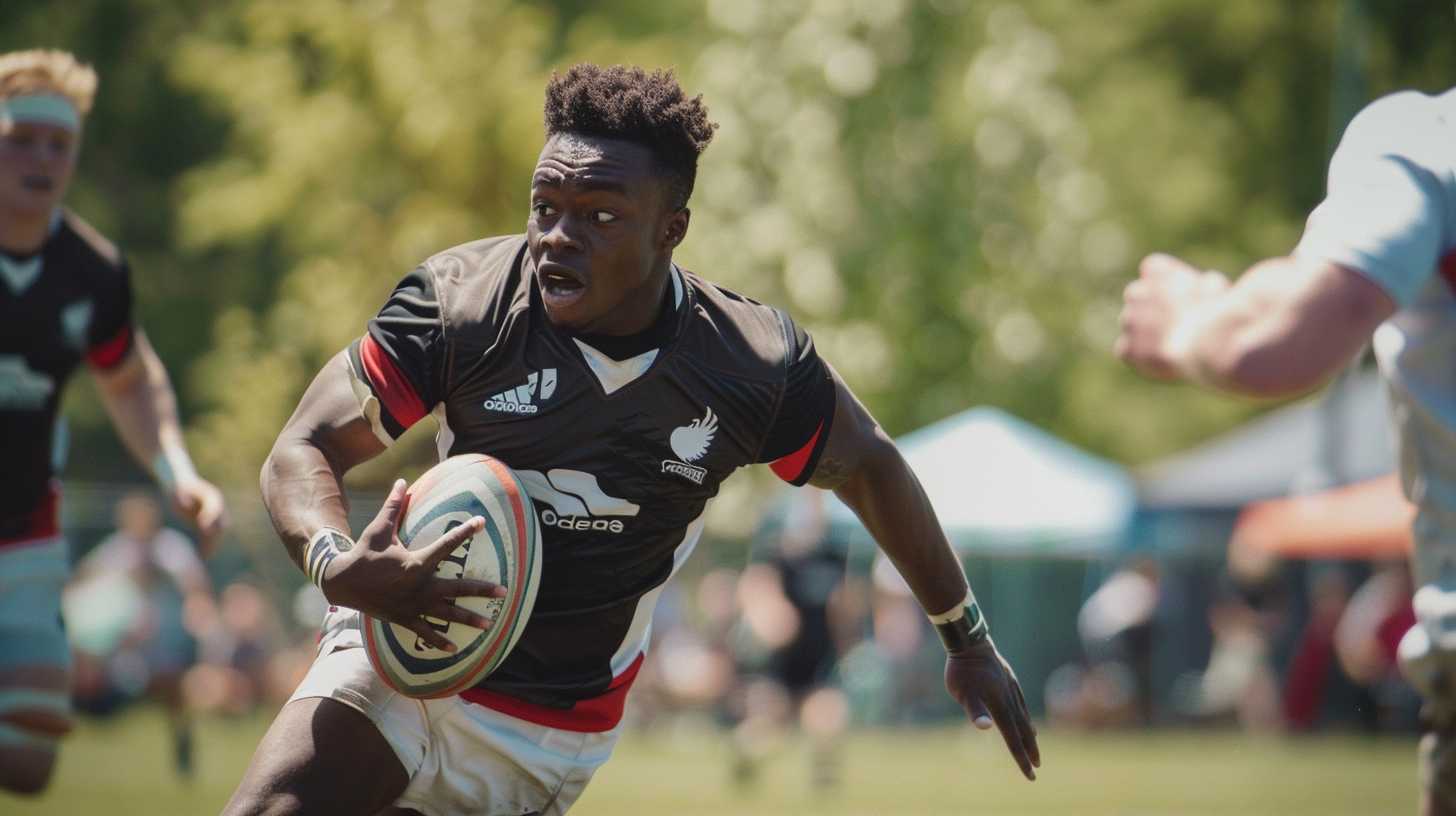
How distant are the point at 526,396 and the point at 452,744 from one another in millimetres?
886

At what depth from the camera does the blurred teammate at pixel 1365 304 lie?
307cm

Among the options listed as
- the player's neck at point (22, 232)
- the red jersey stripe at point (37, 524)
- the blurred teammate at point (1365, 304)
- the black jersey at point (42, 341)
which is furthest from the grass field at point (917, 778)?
the blurred teammate at point (1365, 304)

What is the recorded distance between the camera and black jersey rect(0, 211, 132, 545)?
22.8ft

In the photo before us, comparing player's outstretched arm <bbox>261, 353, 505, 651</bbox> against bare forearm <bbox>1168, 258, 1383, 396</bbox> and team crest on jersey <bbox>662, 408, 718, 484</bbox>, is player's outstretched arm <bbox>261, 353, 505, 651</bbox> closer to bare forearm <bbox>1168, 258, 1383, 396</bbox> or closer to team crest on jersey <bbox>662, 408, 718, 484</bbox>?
team crest on jersey <bbox>662, 408, 718, 484</bbox>

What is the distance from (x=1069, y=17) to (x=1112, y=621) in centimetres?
1677

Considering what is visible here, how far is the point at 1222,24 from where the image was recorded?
36469mm

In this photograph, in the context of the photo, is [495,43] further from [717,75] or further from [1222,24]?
[1222,24]

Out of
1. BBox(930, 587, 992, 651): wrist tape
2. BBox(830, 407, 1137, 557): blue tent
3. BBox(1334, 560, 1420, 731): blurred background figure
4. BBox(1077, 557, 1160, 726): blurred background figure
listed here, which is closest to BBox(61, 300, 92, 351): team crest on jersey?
BBox(930, 587, 992, 651): wrist tape

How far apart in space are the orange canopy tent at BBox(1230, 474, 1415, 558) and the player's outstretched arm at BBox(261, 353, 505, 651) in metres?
17.6

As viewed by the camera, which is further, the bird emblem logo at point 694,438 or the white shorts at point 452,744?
the bird emblem logo at point 694,438

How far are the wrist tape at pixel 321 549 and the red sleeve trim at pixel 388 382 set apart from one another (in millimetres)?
401

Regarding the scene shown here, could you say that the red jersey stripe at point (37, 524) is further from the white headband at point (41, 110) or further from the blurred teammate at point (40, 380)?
the white headband at point (41, 110)

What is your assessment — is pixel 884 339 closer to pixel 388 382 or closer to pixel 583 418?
pixel 583 418

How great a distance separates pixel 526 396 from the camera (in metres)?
4.48
